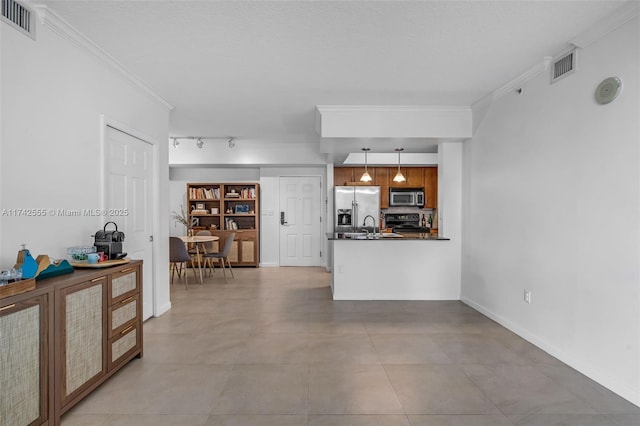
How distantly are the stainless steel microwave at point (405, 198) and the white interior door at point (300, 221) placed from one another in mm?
1667

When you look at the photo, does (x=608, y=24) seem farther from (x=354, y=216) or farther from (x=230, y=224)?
(x=230, y=224)

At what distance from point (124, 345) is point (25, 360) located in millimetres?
991

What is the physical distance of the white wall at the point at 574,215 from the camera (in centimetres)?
235

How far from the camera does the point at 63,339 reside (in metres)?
2.00

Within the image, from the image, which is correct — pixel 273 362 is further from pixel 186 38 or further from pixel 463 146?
pixel 463 146

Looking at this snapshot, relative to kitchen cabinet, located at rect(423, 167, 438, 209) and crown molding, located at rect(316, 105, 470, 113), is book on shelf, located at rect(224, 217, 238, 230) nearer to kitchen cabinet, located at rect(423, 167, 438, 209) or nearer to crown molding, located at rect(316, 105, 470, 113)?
crown molding, located at rect(316, 105, 470, 113)

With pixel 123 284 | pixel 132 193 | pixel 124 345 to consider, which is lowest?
pixel 124 345

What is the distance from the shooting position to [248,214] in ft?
25.5

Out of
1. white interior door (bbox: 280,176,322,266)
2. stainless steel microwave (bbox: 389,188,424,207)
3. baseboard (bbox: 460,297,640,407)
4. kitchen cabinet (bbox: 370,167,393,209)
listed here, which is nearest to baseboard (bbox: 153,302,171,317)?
white interior door (bbox: 280,176,322,266)

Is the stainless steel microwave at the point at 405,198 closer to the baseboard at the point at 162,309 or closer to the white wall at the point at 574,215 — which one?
the white wall at the point at 574,215

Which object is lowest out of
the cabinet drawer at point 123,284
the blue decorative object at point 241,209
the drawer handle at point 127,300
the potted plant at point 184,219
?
the drawer handle at point 127,300

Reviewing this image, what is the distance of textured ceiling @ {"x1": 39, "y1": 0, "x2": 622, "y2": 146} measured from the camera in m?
2.32

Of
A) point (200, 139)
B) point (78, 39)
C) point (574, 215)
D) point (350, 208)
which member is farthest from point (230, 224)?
point (574, 215)

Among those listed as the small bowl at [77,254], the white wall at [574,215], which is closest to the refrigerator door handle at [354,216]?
the white wall at [574,215]
